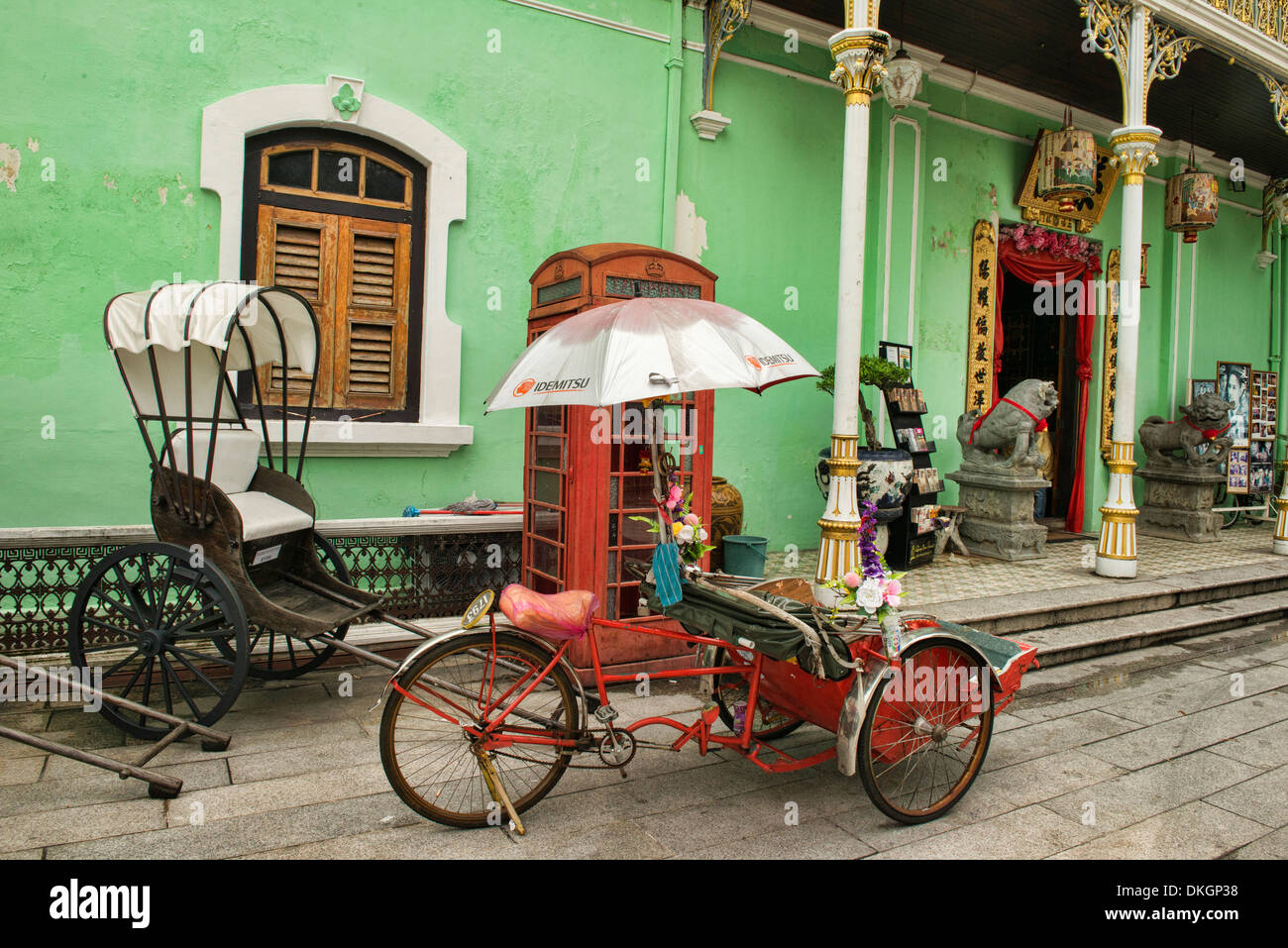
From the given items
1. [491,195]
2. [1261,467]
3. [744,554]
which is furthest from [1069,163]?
[491,195]

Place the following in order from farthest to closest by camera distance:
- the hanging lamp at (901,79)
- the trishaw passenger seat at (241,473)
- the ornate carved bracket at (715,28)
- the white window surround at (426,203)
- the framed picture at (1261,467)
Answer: the framed picture at (1261,467)
the hanging lamp at (901,79)
the ornate carved bracket at (715,28)
the white window surround at (426,203)
the trishaw passenger seat at (241,473)

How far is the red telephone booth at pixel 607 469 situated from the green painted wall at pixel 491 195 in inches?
69.3

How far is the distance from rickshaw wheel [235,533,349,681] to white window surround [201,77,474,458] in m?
1.26

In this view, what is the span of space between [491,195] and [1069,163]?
7488 mm

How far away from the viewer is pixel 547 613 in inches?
142

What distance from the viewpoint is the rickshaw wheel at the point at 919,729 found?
3.70 m

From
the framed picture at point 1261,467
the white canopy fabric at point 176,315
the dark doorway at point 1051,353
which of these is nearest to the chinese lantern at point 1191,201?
the dark doorway at point 1051,353

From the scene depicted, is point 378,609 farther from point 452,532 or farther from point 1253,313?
point 1253,313

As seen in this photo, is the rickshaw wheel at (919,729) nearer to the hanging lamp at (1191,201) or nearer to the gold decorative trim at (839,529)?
the gold decorative trim at (839,529)

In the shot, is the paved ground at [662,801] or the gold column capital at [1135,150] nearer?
the paved ground at [662,801]

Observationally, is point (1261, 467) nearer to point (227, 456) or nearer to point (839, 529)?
point (839, 529)

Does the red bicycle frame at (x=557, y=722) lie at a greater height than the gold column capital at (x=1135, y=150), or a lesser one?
lesser

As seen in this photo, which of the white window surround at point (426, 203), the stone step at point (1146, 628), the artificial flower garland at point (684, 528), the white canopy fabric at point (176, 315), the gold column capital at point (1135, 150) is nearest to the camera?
the artificial flower garland at point (684, 528)

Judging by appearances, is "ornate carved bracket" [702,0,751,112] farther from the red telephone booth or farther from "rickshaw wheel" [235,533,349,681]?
"rickshaw wheel" [235,533,349,681]
